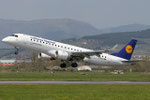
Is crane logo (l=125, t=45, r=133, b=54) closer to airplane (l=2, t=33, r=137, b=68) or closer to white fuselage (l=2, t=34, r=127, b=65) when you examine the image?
airplane (l=2, t=33, r=137, b=68)

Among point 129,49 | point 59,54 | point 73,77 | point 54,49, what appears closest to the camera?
point 73,77

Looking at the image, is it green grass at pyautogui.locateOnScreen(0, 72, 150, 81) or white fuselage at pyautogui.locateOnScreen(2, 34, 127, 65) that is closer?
green grass at pyautogui.locateOnScreen(0, 72, 150, 81)

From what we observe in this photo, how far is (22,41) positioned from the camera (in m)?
68.9

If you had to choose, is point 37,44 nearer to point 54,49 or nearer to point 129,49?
point 54,49

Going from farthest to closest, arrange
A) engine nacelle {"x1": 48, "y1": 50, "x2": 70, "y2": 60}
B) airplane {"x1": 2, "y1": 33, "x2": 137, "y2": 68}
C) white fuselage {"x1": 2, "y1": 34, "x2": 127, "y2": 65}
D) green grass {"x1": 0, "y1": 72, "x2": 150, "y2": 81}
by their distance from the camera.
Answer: engine nacelle {"x1": 48, "y1": 50, "x2": 70, "y2": 60}, airplane {"x1": 2, "y1": 33, "x2": 137, "y2": 68}, white fuselage {"x1": 2, "y1": 34, "x2": 127, "y2": 65}, green grass {"x1": 0, "y1": 72, "x2": 150, "y2": 81}

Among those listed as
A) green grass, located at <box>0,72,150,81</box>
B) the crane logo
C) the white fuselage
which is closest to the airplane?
the white fuselage

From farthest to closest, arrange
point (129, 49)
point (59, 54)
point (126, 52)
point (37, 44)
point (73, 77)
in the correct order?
point (129, 49) < point (126, 52) < point (59, 54) < point (37, 44) < point (73, 77)

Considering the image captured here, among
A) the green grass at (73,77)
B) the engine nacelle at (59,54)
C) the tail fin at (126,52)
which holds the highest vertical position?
the tail fin at (126,52)

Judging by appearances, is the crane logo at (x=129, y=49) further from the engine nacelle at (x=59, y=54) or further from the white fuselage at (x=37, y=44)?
the engine nacelle at (x=59, y=54)

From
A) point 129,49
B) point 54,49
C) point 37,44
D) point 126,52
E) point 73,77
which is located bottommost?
point 73,77

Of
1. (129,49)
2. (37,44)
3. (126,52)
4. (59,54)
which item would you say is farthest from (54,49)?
(129,49)

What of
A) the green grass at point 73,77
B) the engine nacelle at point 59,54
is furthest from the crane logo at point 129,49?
the engine nacelle at point 59,54

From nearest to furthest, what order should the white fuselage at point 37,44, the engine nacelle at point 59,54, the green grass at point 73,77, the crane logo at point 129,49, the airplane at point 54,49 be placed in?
the green grass at point 73,77
the white fuselage at point 37,44
the airplane at point 54,49
the engine nacelle at point 59,54
the crane logo at point 129,49
